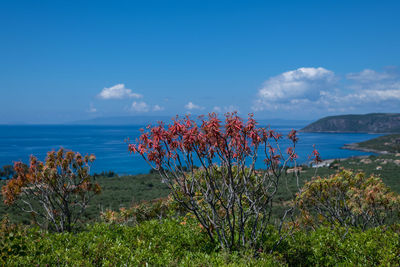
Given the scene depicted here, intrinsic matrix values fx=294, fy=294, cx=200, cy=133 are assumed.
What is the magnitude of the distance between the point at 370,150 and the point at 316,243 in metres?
126

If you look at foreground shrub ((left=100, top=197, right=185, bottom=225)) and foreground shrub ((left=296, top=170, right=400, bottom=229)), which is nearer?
foreground shrub ((left=296, top=170, right=400, bottom=229))

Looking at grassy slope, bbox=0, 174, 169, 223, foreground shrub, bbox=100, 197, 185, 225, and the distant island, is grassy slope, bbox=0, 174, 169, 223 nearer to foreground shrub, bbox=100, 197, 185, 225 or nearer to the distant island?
foreground shrub, bbox=100, 197, 185, 225

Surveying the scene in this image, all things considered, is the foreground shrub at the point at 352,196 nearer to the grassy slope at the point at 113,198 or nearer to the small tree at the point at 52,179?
the small tree at the point at 52,179

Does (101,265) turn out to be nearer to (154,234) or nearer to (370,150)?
(154,234)

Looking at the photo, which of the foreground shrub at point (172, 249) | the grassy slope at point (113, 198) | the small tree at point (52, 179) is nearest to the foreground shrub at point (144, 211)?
the small tree at point (52, 179)

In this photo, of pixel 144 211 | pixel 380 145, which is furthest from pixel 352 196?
pixel 380 145

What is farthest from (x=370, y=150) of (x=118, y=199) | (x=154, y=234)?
(x=154, y=234)

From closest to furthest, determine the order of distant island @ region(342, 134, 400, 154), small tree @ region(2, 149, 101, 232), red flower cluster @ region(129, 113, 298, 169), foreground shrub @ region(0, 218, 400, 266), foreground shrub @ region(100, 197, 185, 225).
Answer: foreground shrub @ region(0, 218, 400, 266) < red flower cluster @ region(129, 113, 298, 169) < small tree @ region(2, 149, 101, 232) < foreground shrub @ region(100, 197, 185, 225) < distant island @ region(342, 134, 400, 154)

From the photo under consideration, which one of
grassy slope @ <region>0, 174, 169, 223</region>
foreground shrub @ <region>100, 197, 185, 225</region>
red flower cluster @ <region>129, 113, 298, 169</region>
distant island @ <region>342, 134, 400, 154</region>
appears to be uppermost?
red flower cluster @ <region>129, 113, 298, 169</region>

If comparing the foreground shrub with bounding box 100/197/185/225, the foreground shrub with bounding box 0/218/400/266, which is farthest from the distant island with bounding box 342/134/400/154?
the foreground shrub with bounding box 0/218/400/266

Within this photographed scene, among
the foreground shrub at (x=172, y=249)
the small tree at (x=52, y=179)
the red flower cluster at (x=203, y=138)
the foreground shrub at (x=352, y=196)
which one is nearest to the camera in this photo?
the foreground shrub at (x=172, y=249)

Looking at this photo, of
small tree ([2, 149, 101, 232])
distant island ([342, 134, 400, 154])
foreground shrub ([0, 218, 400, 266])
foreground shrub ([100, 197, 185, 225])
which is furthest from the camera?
distant island ([342, 134, 400, 154])

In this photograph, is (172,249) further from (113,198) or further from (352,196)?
(113,198)

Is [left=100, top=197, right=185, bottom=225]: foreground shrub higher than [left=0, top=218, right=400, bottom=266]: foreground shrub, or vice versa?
[left=0, top=218, right=400, bottom=266]: foreground shrub
